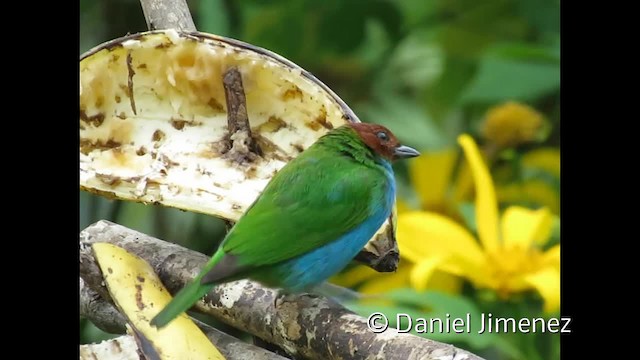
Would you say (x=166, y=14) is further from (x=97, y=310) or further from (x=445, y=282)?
(x=445, y=282)

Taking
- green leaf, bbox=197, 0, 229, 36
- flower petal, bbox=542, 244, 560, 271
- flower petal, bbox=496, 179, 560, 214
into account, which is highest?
green leaf, bbox=197, 0, 229, 36

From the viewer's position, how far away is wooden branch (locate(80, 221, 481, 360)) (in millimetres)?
991

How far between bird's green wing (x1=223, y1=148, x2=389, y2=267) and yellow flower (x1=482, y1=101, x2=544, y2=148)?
678 mm

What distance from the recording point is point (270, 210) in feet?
3.54

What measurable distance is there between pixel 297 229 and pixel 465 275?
0.44 meters

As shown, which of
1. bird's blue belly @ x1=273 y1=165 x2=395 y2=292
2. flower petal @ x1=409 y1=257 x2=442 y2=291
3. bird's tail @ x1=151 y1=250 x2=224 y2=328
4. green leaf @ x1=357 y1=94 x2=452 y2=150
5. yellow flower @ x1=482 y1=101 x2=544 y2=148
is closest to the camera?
bird's tail @ x1=151 y1=250 x2=224 y2=328

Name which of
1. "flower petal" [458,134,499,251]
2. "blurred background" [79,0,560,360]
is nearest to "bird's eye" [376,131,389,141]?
"blurred background" [79,0,560,360]

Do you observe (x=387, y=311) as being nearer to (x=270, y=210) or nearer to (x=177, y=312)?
(x=270, y=210)

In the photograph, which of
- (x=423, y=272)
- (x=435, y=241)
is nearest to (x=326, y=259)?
(x=423, y=272)

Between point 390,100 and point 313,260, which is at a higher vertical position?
point 390,100

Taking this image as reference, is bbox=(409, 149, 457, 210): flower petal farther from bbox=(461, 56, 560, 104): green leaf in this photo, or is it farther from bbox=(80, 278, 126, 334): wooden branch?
bbox=(80, 278, 126, 334): wooden branch

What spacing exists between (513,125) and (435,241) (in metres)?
0.39

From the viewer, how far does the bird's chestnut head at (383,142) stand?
1.16 meters
